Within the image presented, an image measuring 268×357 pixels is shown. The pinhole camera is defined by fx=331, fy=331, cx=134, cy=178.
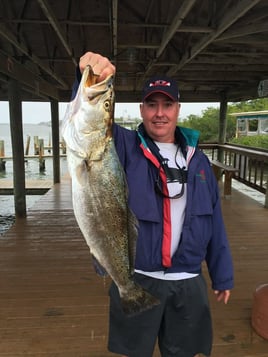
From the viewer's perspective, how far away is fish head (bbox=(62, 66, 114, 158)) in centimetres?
131

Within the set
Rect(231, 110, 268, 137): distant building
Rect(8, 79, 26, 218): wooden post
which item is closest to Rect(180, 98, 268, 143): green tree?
Rect(231, 110, 268, 137): distant building

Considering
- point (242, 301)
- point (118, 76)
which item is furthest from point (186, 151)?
point (118, 76)

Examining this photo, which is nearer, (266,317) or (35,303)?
(266,317)

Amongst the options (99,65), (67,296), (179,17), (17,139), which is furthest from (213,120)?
(99,65)

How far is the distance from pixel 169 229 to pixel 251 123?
108 ft

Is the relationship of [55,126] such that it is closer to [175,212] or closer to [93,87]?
[175,212]

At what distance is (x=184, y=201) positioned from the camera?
1638 millimetres

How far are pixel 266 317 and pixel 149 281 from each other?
4.41 feet

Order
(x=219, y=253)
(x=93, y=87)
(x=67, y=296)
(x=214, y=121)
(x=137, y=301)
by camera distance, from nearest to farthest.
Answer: (x=93, y=87) → (x=137, y=301) → (x=219, y=253) → (x=67, y=296) → (x=214, y=121)

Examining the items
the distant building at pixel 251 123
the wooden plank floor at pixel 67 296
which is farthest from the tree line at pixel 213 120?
the wooden plank floor at pixel 67 296

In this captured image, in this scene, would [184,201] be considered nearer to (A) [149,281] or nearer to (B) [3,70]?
(A) [149,281]

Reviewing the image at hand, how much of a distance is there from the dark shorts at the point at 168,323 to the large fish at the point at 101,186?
5.3 inches

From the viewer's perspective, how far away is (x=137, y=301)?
1.55 m

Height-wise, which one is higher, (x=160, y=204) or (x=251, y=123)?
(x=251, y=123)
